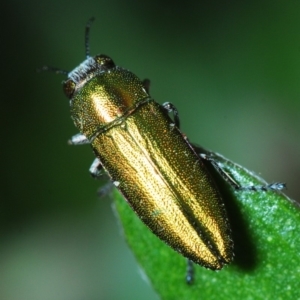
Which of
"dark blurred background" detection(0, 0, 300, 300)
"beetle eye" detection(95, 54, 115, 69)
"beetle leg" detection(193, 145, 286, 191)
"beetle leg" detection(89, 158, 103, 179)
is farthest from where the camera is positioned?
"dark blurred background" detection(0, 0, 300, 300)

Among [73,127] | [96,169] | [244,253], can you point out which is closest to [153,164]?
[96,169]

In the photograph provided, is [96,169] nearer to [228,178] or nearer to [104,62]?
[104,62]

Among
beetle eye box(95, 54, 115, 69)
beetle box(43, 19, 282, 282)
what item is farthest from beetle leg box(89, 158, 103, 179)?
beetle eye box(95, 54, 115, 69)

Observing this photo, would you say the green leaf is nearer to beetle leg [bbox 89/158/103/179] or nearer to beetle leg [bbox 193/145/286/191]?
beetle leg [bbox 193/145/286/191]

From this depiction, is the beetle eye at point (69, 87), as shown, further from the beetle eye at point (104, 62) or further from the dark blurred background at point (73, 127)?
the dark blurred background at point (73, 127)

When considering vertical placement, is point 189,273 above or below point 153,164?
below

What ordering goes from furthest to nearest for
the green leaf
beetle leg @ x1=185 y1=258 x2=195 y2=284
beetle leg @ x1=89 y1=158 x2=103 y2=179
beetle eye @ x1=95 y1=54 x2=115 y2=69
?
beetle eye @ x1=95 y1=54 x2=115 y2=69 < beetle leg @ x1=89 y1=158 x2=103 y2=179 < beetle leg @ x1=185 y1=258 x2=195 y2=284 < the green leaf

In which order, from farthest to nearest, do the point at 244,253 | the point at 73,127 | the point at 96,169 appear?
the point at 73,127 < the point at 96,169 < the point at 244,253
